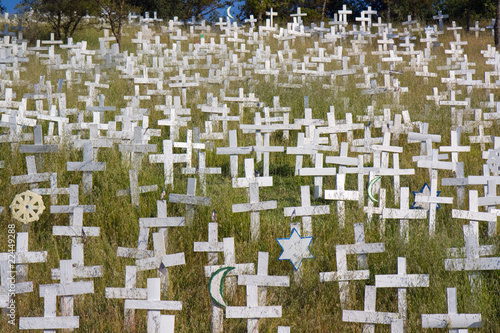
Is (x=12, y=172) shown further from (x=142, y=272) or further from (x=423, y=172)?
(x=423, y=172)

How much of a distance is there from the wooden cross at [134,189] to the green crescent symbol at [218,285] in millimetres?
1789

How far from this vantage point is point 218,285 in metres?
3.44

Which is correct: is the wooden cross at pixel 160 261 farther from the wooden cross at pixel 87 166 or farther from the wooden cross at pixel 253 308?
the wooden cross at pixel 87 166

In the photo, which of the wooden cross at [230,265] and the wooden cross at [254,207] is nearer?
the wooden cross at [230,265]

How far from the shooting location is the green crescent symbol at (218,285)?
3.29 meters

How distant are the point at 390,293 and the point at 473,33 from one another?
20147 millimetres

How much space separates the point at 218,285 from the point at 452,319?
1.45 m

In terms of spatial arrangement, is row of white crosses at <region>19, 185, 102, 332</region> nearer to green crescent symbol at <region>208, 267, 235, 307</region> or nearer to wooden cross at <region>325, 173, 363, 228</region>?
green crescent symbol at <region>208, 267, 235, 307</region>

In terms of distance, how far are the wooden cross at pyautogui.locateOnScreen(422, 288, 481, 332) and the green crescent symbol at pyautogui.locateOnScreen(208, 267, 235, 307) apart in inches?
48.1

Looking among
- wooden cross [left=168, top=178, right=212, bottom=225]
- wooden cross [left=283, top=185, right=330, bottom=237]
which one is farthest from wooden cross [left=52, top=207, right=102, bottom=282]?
wooden cross [left=283, top=185, right=330, bottom=237]

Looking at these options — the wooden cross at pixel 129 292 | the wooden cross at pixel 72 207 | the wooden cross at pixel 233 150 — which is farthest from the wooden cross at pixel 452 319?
the wooden cross at pixel 233 150

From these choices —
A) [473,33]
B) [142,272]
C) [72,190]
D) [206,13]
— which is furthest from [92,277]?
[206,13]

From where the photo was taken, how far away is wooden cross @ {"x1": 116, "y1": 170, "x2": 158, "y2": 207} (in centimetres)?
498

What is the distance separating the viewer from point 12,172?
5.58 meters
